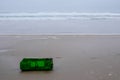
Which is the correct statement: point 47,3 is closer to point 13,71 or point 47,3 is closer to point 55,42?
point 55,42

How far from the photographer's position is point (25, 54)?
27.9 feet

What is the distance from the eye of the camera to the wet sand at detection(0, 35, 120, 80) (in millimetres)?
6108

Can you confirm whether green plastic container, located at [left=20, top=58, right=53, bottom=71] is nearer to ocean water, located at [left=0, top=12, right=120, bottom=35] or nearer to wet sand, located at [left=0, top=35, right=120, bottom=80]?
wet sand, located at [left=0, top=35, right=120, bottom=80]

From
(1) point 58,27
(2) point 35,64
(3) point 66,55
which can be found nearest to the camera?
(2) point 35,64

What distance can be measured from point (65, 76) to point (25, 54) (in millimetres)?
2774

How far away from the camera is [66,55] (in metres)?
8.25

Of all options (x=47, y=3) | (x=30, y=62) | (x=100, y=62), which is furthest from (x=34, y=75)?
(x=47, y=3)

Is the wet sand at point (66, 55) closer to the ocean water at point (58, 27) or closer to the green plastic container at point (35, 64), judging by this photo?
the green plastic container at point (35, 64)

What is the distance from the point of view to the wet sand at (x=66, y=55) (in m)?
6.11

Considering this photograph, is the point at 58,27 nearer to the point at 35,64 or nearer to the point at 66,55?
the point at 66,55

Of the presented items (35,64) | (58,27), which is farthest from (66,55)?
(58,27)

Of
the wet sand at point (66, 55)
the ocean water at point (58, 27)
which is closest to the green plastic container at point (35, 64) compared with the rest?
the wet sand at point (66, 55)

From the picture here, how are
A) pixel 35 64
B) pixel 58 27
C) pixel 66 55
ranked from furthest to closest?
pixel 58 27 → pixel 66 55 → pixel 35 64

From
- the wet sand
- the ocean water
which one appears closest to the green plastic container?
the wet sand
